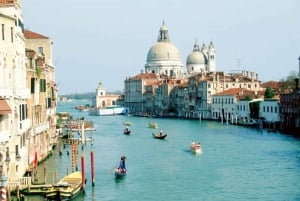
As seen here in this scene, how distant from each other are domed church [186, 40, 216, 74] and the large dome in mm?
2203

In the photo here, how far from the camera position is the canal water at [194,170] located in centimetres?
1459

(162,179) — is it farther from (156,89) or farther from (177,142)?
(156,89)

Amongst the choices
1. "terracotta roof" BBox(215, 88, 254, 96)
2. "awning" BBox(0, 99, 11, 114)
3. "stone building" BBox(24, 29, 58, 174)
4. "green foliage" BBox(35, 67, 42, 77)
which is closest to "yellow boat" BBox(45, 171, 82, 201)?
"awning" BBox(0, 99, 11, 114)

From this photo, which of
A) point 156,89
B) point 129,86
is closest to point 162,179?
point 156,89

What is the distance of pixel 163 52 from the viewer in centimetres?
8225

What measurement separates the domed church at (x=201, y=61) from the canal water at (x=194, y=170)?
51.3 m

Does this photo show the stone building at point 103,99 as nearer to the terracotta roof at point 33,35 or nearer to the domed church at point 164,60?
the domed church at point 164,60

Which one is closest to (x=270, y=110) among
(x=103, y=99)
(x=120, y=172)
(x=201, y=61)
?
(x=120, y=172)

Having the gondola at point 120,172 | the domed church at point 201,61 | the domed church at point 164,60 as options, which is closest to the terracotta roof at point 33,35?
the gondola at point 120,172

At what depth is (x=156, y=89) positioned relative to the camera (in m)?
70.9

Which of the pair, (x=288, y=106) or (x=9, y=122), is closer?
(x=9, y=122)

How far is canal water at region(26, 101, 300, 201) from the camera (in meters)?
14.6

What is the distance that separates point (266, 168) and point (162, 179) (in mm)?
3606

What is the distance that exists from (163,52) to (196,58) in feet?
15.0
